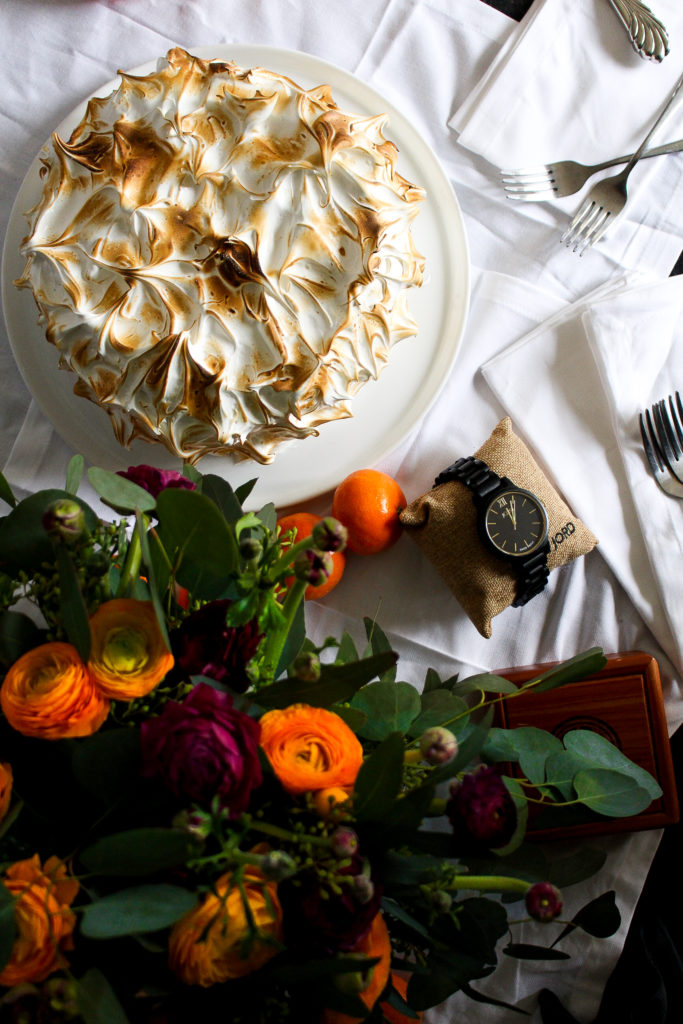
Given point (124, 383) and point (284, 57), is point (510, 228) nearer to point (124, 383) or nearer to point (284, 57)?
point (284, 57)

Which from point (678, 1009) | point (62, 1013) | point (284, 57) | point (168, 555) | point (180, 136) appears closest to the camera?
point (62, 1013)

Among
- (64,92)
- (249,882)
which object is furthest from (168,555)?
(64,92)

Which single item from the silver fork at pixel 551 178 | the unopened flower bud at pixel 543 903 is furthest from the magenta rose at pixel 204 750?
the silver fork at pixel 551 178

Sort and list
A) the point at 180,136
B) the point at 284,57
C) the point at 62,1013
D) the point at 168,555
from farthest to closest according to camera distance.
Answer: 1. the point at 284,57
2. the point at 180,136
3. the point at 168,555
4. the point at 62,1013

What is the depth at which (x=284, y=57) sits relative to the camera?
3.39 ft

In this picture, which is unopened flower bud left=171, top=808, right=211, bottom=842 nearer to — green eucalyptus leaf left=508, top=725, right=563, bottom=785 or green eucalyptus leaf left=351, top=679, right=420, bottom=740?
green eucalyptus leaf left=351, top=679, right=420, bottom=740

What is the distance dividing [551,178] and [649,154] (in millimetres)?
143

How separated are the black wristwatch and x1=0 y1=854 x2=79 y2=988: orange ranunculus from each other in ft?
2.19

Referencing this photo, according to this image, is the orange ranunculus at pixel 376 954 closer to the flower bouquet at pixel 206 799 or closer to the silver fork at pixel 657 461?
the flower bouquet at pixel 206 799

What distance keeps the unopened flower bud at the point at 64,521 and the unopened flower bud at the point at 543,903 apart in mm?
390

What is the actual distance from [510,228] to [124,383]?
624 millimetres

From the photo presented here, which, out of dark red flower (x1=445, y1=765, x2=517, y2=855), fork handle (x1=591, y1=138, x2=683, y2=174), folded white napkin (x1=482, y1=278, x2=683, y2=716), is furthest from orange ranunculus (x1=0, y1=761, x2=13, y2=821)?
fork handle (x1=591, y1=138, x2=683, y2=174)

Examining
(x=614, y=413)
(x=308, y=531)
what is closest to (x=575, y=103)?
(x=614, y=413)

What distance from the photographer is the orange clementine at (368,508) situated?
3.53 ft
